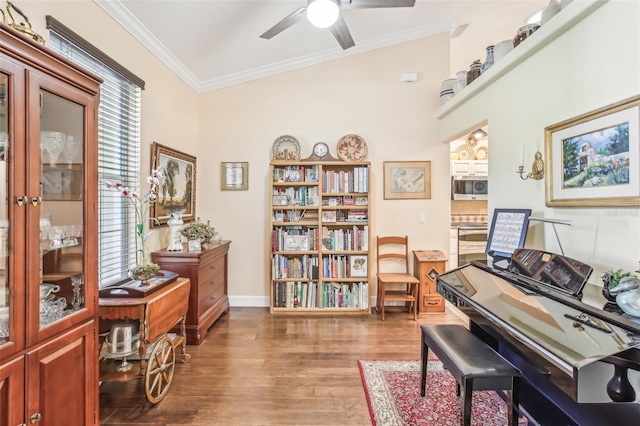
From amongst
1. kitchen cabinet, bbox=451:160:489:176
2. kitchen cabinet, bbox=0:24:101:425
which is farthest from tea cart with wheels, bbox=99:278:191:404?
kitchen cabinet, bbox=451:160:489:176

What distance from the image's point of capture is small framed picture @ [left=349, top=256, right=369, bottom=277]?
11.5ft

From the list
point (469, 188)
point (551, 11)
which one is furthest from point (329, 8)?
point (469, 188)

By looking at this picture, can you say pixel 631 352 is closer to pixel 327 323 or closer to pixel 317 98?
pixel 327 323

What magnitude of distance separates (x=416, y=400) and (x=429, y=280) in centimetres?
172

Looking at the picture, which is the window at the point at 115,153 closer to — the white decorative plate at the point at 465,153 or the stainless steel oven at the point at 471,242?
the stainless steel oven at the point at 471,242

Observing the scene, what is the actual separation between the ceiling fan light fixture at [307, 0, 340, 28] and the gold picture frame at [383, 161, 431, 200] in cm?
195

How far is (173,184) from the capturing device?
10.3ft

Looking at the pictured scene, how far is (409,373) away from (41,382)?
221 centimetres

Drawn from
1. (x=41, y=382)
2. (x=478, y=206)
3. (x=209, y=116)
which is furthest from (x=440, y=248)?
(x=41, y=382)

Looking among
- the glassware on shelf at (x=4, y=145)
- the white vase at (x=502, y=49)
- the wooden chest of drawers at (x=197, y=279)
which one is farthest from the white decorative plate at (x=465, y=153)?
the glassware on shelf at (x=4, y=145)

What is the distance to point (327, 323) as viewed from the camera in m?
3.24

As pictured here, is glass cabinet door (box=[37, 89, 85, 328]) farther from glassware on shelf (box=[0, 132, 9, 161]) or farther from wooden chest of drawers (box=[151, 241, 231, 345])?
wooden chest of drawers (box=[151, 241, 231, 345])

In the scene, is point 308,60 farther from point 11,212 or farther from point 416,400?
point 416,400

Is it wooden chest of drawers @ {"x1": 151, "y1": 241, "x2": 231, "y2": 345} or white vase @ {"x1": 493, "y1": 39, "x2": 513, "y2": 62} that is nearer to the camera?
white vase @ {"x1": 493, "y1": 39, "x2": 513, "y2": 62}
